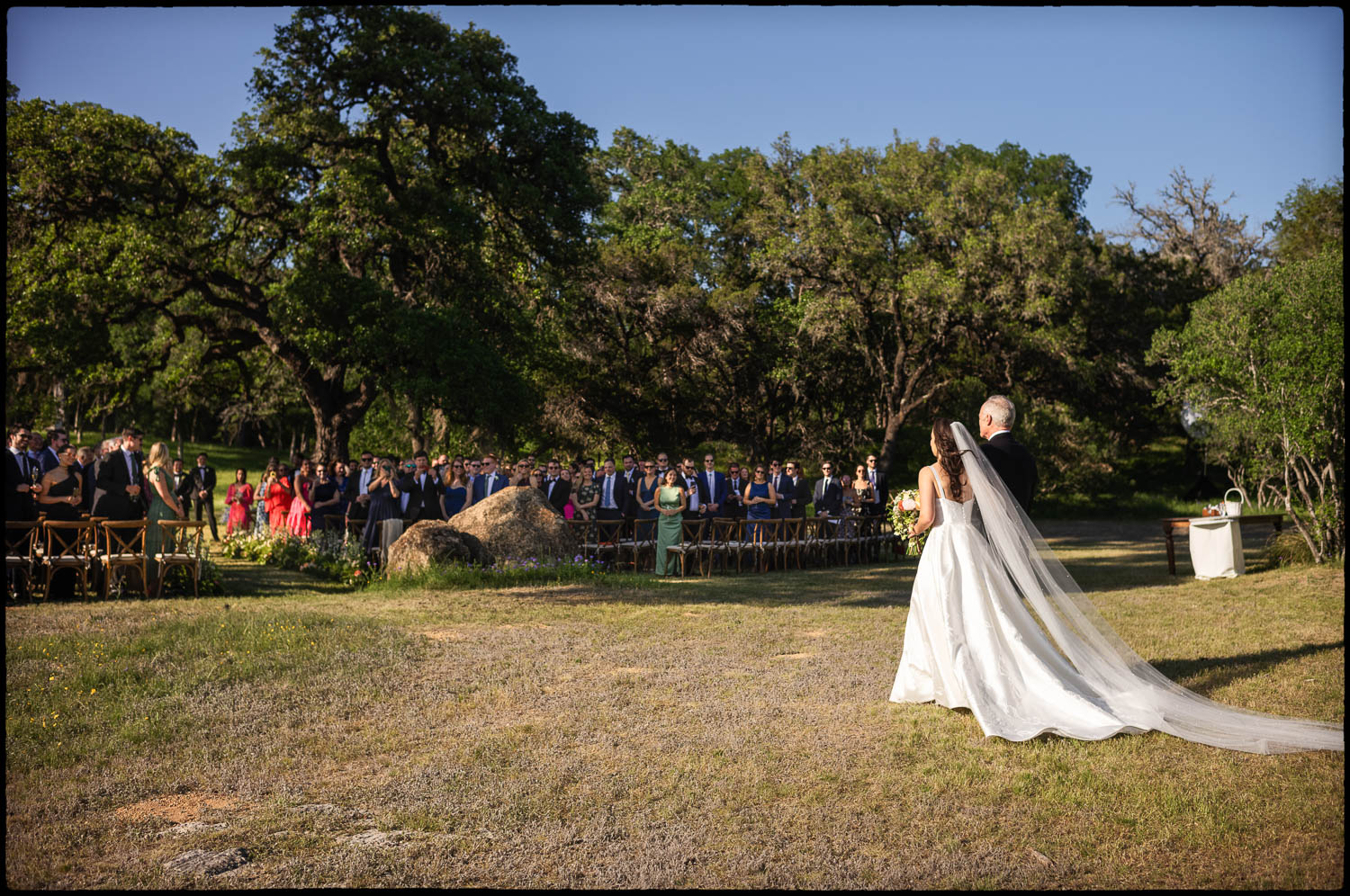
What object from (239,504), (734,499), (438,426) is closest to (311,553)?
(239,504)

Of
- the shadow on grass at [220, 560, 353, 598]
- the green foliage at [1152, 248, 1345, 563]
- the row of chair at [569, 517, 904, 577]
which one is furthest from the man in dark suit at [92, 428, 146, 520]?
the green foliage at [1152, 248, 1345, 563]

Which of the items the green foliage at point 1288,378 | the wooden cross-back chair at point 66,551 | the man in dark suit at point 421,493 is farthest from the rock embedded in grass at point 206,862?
the green foliage at point 1288,378

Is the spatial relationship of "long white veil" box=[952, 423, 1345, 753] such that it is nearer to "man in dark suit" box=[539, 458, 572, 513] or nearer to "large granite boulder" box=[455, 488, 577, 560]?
"large granite boulder" box=[455, 488, 577, 560]

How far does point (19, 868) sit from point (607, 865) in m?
2.44

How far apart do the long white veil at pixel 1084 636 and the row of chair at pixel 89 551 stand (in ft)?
30.2

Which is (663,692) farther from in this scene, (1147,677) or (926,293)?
(926,293)

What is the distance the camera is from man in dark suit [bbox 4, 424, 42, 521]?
1176 cm

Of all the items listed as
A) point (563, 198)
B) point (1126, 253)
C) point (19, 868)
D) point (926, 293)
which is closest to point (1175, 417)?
point (1126, 253)

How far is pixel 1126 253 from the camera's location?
102ft

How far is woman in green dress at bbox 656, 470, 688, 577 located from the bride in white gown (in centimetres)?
819

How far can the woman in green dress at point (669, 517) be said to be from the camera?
15016 millimetres

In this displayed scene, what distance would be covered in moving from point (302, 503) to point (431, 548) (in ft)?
16.9

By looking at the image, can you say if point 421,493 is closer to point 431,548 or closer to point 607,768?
point 431,548

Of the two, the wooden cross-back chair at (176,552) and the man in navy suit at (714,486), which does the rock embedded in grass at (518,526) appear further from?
the wooden cross-back chair at (176,552)
